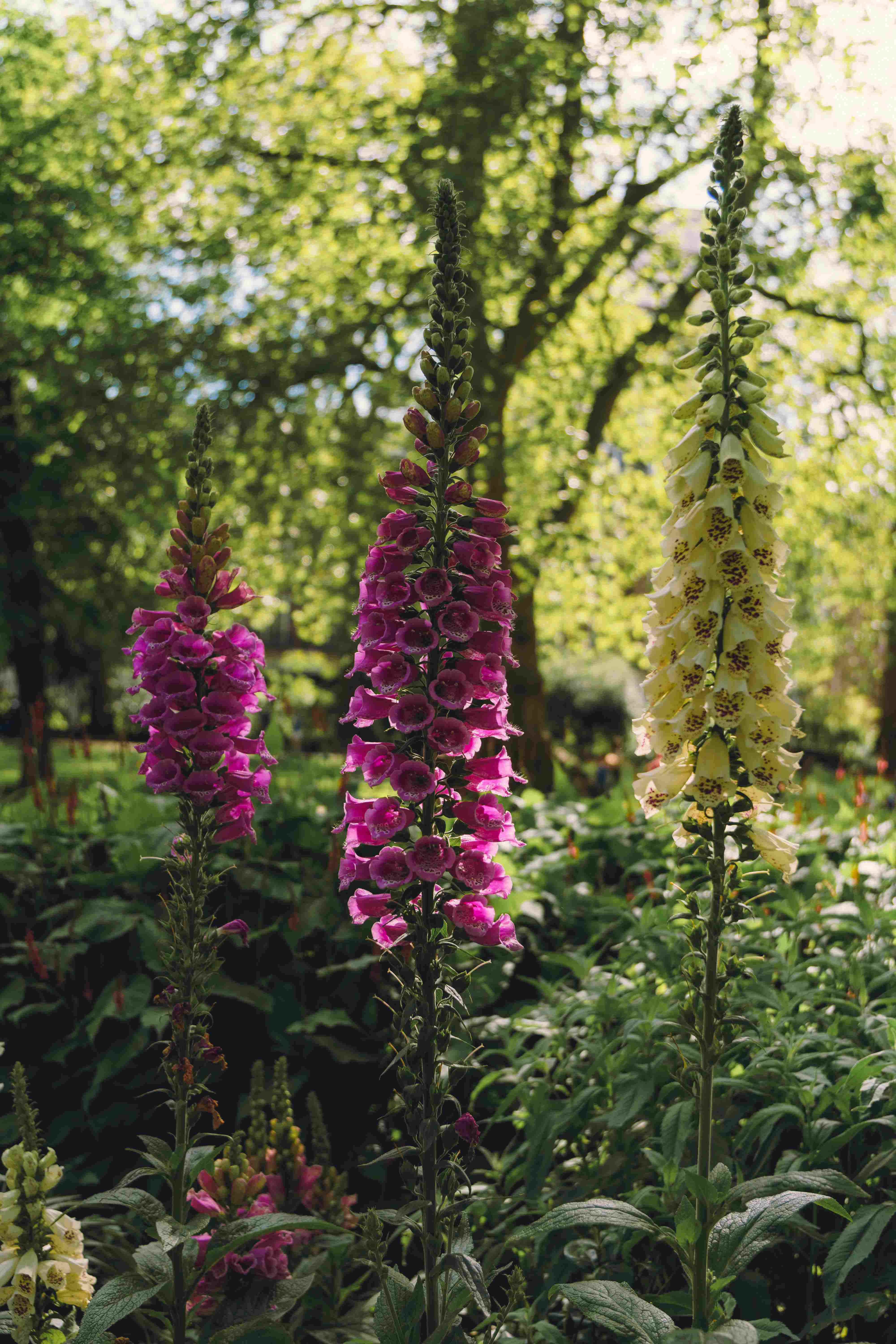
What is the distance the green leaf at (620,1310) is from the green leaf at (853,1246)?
51 centimetres

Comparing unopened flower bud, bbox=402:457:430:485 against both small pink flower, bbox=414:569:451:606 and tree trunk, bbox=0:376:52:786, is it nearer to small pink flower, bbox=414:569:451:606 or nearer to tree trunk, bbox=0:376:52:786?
small pink flower, bbox=414:569:451:606

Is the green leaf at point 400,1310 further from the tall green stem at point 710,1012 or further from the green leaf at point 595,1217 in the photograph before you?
the tall green stem at point 710,1012

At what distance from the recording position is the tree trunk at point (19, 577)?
380 inches

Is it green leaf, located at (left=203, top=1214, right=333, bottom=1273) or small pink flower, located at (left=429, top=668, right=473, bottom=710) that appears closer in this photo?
small pink flower, located at (left=429, top=668, right=473, bottom=710)

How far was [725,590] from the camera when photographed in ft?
7.82

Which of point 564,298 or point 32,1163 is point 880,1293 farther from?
point 564,298

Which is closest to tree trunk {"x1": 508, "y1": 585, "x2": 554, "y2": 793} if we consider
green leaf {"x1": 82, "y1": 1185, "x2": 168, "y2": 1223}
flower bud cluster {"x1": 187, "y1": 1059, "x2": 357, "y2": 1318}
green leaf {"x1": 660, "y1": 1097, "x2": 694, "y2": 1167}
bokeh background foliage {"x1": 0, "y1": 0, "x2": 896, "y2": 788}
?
bokeh background foliage {"x1": 0, "y1": 0, "x2": 896, "y2": 788}

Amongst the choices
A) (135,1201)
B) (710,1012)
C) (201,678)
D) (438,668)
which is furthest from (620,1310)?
(201,678)

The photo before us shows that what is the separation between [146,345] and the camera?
9.37m

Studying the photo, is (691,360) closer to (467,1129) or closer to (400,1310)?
(467,1129)

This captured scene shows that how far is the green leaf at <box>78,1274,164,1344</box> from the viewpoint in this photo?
2316mm

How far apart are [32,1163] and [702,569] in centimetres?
203

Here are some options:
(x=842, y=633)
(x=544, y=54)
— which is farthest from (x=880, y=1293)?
(x=842, y=633)

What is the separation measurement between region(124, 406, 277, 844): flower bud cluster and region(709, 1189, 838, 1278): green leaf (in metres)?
1.46
